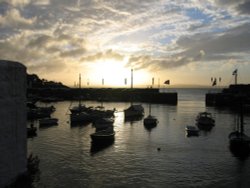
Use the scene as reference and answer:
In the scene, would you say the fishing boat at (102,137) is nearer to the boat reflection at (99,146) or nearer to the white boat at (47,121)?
the boat reflection at (99,146)

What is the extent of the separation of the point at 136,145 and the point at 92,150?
819 centimetres

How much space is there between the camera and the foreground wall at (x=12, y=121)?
43.8 ft

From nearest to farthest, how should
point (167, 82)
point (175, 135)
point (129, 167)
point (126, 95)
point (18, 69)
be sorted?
1. point (18, 69)
2. point (129, 167)
3. point (175, 135)
4. point (167, 82)
5. point (126, 95)

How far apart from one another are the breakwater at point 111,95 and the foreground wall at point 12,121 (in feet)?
461

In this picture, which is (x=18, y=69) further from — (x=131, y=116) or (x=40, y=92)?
(x=40, y=92)

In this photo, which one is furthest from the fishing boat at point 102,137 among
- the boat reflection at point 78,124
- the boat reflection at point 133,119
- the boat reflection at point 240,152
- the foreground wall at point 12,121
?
the foreground wall at point 12,121

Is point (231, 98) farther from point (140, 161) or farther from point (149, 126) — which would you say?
point (140, 161)

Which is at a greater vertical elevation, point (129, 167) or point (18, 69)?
point (18, 69)

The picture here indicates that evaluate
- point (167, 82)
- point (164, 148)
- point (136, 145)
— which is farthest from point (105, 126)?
point (167, 82)

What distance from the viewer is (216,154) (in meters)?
46.3

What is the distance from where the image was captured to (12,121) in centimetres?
1386

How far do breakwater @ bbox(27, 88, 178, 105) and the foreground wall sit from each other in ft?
461

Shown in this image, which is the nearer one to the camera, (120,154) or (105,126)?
(120,154)

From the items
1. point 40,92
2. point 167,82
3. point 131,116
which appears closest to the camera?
point 131,116
